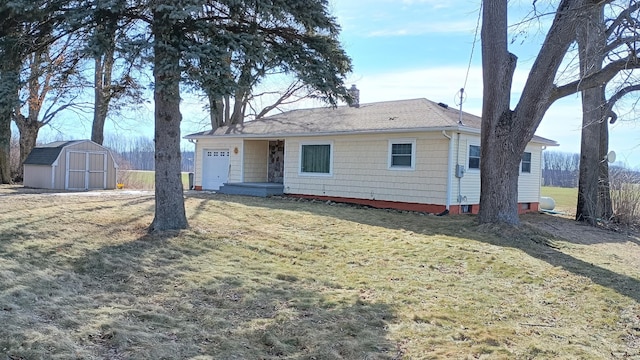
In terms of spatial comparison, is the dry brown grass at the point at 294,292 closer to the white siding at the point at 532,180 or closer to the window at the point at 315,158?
the window at the point at 315,158

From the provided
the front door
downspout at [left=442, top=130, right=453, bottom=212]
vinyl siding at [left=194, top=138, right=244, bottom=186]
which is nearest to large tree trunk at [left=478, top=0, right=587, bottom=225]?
downspout at [left=442, top=130, right=453, bottom=212]

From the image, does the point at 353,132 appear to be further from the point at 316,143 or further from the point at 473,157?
the point at 473,157

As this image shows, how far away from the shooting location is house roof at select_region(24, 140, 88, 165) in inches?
730

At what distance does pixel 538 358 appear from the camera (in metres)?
4.34

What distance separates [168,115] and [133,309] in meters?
4.65

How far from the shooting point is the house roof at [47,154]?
1855 cm

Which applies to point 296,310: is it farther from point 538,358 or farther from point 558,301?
point 558,301

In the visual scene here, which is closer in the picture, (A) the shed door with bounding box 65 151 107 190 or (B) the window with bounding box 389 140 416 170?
(B) the window with bounding box 389 140 416 170

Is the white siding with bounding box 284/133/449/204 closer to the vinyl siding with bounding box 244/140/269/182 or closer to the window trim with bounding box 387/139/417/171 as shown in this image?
the window trim with bounding box 387/139/417/171

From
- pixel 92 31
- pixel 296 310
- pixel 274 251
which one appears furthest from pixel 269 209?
pixel 296 310

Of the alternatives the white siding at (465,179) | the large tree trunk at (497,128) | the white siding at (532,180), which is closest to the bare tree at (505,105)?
the large tree trunk at (497,128)

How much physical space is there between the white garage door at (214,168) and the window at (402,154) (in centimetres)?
787

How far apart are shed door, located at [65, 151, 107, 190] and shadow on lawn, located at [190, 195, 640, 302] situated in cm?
820

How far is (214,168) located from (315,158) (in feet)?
18.5
